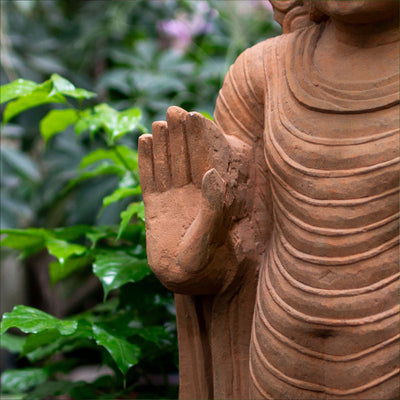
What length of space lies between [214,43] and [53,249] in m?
1.69

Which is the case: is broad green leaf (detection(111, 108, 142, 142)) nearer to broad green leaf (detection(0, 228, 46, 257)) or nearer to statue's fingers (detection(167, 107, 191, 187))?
broad green leaf (detection(0, 228, 46, 257))

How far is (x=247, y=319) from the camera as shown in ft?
3.69

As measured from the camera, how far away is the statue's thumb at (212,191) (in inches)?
38.5

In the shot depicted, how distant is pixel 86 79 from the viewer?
8.79 feet

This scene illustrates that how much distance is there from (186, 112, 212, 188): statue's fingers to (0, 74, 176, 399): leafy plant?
34 cm

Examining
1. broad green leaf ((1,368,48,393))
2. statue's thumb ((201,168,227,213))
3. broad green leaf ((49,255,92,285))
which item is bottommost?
broad green leaf ((1,368,48,393))

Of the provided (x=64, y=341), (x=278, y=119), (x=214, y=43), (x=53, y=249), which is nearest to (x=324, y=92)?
(x=278, y=119)

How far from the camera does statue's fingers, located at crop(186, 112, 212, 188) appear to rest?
1032 millimetres

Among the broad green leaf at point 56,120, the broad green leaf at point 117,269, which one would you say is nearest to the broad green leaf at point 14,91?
the broad green leaf at point 56,120

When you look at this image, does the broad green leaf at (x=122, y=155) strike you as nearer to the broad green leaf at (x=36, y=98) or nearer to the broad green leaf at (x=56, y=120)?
the broad green leaf at (x=56, y=120)

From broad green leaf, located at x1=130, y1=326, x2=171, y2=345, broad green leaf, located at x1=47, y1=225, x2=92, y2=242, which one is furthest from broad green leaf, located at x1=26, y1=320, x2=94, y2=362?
broad green leaf, located at x1=47, y1=225, x2=92, y2=242

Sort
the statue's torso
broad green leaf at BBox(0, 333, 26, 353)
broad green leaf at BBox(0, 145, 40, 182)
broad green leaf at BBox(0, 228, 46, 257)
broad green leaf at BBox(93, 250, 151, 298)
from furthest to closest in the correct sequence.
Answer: broad green leaf at BBox(0, 145, 40, 182), broad green leaf at BBox(0, 333, 26, 353), broad green leaf at BBox(0, 228, 46, 257), broad green leaf at BBox(93, 250, 151, 298), the statue's torso

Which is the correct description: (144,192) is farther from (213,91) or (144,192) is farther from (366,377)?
(213,91)

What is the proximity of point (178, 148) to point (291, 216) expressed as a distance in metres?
0.22
